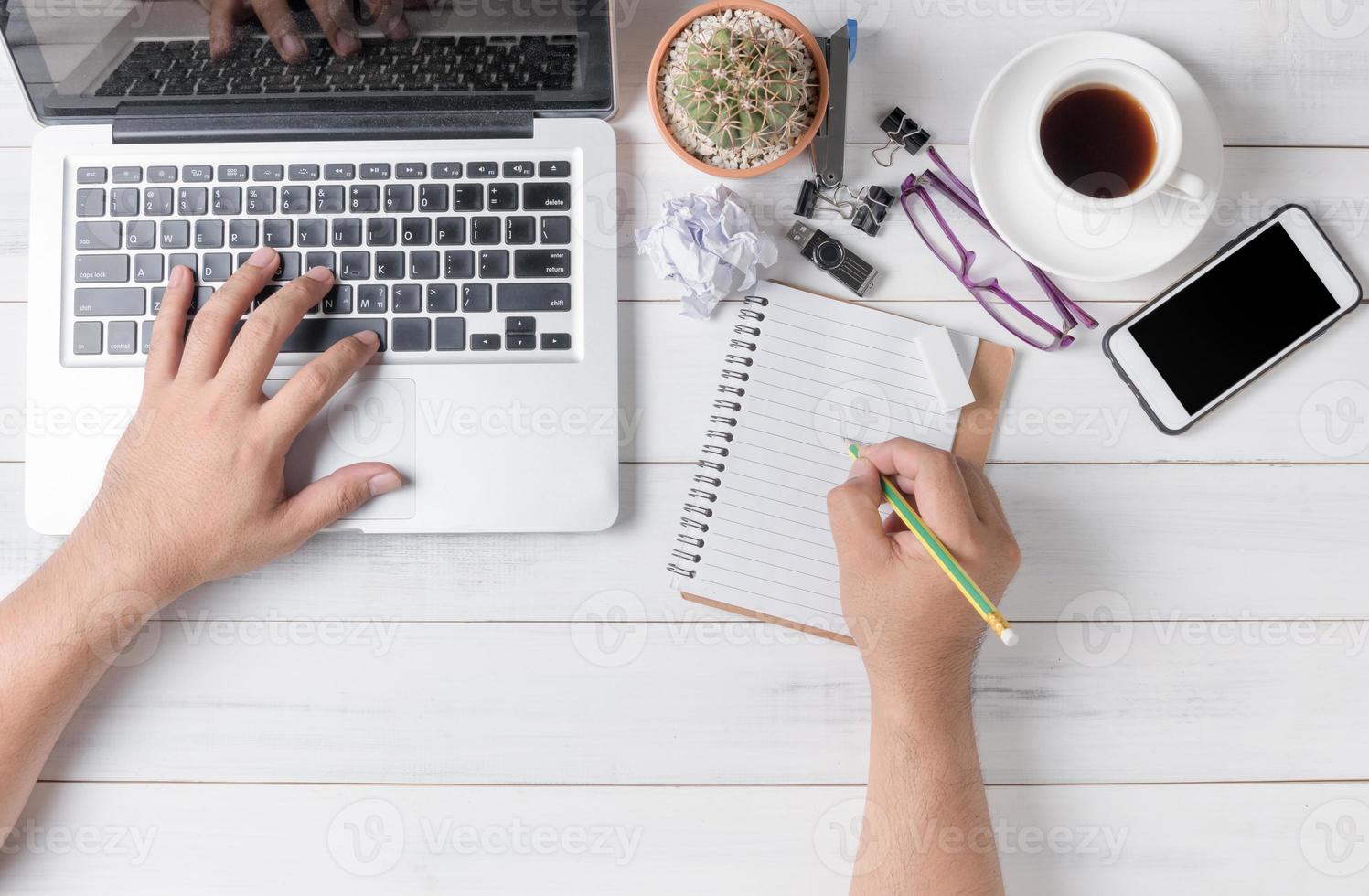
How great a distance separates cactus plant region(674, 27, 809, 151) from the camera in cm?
73

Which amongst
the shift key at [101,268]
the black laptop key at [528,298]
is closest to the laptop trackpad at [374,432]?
A: the black laptop key at [528,298]

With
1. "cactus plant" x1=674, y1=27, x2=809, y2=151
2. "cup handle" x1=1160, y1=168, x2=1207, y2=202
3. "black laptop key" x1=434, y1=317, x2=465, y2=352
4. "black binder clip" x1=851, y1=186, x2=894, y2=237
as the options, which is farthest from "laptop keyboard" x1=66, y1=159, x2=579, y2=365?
"cup handle" x1=1160, y1=168, x2=1207, y2=202

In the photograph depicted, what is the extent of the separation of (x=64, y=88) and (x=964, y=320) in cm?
80

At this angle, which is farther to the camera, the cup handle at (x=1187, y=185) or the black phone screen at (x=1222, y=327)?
the black phone screen at (x=1222, y=327)

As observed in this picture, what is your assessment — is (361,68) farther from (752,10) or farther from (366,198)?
(752,10)

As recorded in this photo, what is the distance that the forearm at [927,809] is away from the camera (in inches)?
29.1

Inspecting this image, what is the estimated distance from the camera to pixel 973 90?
2.77 ft

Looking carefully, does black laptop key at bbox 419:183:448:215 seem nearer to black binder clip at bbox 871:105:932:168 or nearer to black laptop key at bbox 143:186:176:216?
black laptop key at bbox 143:186:176:216

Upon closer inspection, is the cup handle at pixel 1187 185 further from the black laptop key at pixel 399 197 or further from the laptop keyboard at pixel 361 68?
the black laptop key at pixel 399 197

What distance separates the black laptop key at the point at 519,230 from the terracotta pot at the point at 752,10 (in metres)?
0.13

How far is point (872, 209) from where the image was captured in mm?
826

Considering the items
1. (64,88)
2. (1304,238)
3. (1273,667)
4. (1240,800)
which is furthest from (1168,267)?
(64,88)

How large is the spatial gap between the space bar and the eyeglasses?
482 millimetres

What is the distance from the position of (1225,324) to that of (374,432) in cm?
75
